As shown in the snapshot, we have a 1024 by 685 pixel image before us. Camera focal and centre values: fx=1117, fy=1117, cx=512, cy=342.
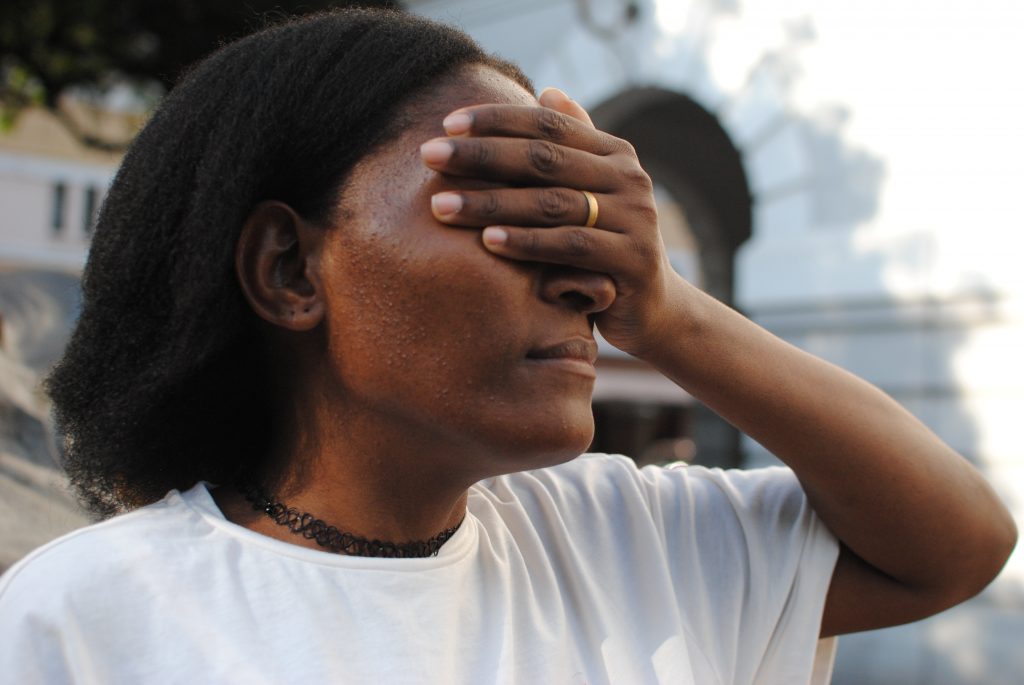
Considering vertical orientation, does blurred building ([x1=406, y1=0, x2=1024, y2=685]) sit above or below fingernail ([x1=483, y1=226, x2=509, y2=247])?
below

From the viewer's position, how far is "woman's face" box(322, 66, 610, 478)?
4.95 feet

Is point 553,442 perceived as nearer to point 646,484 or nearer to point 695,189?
point 646,484

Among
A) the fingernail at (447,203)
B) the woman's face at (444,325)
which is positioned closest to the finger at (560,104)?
the woman's face at (444,325)

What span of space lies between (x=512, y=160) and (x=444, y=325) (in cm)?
24

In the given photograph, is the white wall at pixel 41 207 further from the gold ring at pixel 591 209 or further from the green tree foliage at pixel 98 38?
the gold ring at pixel 591 209

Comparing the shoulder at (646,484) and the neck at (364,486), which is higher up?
the neck at (364,486)

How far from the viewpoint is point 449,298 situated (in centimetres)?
151

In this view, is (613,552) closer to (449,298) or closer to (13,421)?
(449,298)

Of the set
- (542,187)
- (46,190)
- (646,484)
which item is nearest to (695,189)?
(646,484)

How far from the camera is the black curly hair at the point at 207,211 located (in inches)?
61.9

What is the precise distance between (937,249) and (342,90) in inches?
273

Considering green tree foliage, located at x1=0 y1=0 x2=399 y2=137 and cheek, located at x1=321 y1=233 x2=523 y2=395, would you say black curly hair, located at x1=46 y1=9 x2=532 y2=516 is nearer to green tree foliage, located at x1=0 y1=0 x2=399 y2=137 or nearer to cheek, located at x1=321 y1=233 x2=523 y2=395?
cheek, located at x1=321 y1=233 x2=523 y2=395

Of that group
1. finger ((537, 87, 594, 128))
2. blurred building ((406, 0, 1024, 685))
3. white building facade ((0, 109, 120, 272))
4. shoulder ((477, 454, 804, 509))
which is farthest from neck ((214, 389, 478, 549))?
white building facade ((0, 109, 120, 272))

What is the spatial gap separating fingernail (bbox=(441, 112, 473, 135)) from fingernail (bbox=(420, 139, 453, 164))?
0.09 feet
